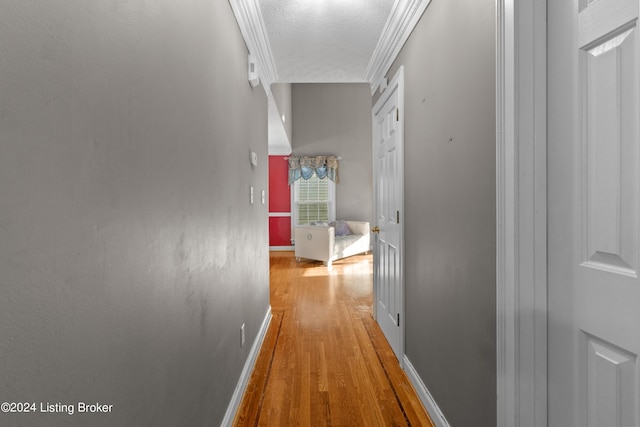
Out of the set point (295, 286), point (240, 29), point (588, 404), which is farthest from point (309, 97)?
point (588, 404)

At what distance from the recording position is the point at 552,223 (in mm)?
1019

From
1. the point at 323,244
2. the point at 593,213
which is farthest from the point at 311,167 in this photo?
the point at 593,213

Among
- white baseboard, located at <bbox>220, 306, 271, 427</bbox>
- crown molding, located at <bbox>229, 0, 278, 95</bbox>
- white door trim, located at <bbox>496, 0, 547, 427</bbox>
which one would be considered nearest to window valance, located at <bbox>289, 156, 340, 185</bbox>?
crown molding, located at <bbox>229, 0, 278, 95</bbox>

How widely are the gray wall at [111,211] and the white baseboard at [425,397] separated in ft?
3.49

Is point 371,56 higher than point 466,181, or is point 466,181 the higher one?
point 371,56

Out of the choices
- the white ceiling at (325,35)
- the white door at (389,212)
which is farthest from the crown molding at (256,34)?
the white door at (389,212)

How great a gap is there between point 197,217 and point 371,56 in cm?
229

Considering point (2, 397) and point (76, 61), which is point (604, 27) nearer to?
point (76, 61)

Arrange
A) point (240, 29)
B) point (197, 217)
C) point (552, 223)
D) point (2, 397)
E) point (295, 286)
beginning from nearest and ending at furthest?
point (2, 397)
point (552, 223)
point (197, 217)
point (240, 29)
point (295, 286)

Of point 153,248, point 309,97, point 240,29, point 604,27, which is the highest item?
point 309,97

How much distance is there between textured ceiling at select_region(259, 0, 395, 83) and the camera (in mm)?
2193

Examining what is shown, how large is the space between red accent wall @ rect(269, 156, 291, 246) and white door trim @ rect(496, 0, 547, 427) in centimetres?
697

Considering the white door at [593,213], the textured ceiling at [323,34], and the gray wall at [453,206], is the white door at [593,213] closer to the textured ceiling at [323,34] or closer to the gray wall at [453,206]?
the gray wall at [453,206]

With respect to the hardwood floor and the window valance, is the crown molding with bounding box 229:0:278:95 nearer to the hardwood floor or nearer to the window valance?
the hardwood floor
